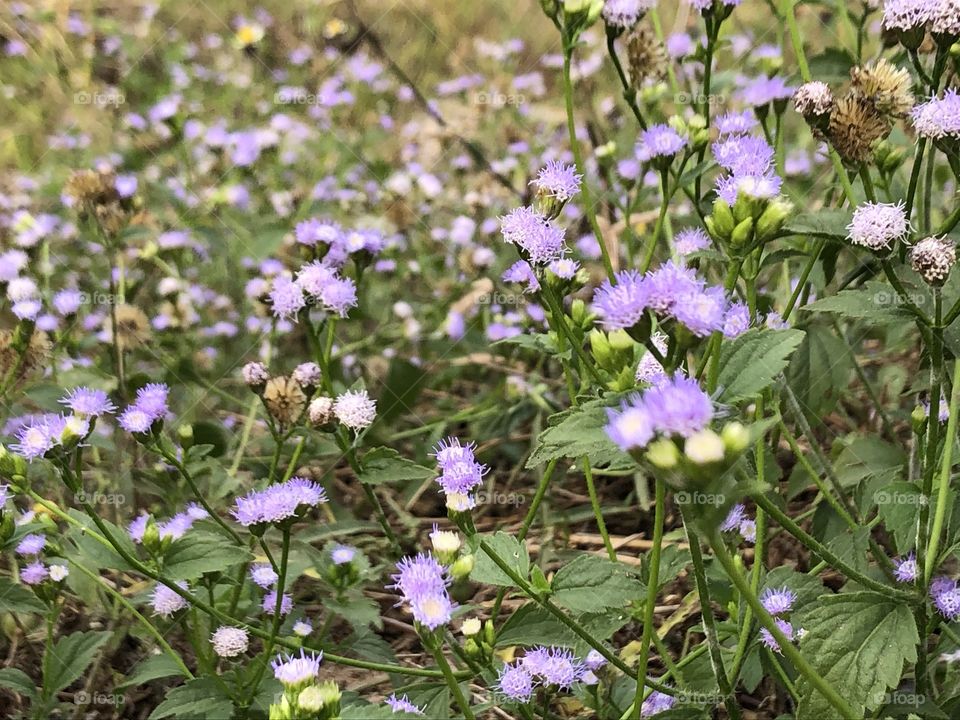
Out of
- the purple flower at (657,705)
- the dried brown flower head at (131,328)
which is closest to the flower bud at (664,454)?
the purple flower at (657,705)

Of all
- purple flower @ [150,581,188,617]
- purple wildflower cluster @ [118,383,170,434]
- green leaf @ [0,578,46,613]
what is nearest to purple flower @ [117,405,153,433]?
purple wildflower cluster @ [118,383,170,434]

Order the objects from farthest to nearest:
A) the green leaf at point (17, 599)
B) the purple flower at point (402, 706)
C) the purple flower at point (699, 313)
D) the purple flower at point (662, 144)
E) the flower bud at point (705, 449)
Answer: the green leaf at point (17, 599) < the purple flower at point (662, 144) < the purple flower at point (402, 706) < the purple flower at point (699, 313) < the flower bud at point (705, 449)

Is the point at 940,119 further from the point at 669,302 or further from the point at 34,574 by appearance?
the point at 34,574

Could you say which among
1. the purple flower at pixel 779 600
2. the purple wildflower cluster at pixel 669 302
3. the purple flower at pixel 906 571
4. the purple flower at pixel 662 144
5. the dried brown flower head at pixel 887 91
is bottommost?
the purple flower at pixel 779 600

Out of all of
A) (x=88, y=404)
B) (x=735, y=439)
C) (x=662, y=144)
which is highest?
(x=662, y=144)

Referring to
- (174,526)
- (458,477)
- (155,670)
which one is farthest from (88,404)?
(458,477)

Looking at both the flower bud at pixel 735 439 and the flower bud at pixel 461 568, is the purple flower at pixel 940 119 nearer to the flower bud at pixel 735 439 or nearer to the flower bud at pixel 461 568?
the flower bud at pixel 735 439
